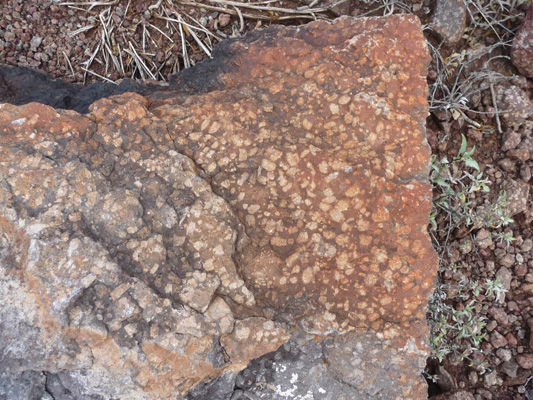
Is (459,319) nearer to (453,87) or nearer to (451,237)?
(451,237)

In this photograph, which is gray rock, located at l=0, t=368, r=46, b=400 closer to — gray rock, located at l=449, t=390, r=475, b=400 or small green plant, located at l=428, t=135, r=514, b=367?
small green plant, located at l=428, t=135, r=514, b=367

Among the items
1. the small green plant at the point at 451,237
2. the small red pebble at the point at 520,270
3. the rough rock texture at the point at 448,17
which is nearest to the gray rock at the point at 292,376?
the small green plant at the point at 451,237

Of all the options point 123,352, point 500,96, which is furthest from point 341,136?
point 500,96

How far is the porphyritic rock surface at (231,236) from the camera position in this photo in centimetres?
146

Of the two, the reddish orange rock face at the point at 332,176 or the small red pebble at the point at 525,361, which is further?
the small red pebble at the point at 525,361

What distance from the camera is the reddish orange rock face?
1611 mm

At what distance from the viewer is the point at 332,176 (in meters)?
1.61

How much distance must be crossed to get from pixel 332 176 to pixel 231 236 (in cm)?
40

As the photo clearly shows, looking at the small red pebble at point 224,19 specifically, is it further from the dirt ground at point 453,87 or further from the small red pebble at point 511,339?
the small red pebble at point 511,339

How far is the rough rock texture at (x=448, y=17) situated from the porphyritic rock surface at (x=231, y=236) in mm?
839

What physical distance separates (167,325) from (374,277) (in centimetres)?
70

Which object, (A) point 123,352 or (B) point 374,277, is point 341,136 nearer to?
(B) point 374,277

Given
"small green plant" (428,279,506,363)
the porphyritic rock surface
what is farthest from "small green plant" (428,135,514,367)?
the porphyritic rock surface

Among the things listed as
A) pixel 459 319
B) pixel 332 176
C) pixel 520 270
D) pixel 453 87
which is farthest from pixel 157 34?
pixel 520 270
